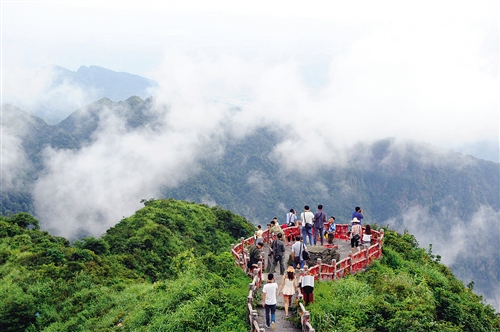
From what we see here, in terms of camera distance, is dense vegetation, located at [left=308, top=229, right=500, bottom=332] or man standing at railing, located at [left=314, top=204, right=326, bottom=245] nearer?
dense vegetation, located at [left=308, top=229, right=500, bottom=332]

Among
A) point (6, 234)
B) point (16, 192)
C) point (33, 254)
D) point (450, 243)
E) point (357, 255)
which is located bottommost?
point (357, 255)

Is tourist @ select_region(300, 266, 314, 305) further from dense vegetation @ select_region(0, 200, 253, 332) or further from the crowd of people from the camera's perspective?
dense vegetation @ select_region(0, 200, 253, 332)

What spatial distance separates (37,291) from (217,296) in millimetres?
18146

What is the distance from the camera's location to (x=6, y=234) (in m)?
46.6

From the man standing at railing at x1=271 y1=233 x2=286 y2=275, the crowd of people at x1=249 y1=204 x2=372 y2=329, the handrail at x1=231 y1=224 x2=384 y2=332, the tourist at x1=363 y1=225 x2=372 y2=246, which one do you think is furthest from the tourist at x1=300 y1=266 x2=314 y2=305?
the tourist at x1=363 y1=225 x2=372 y2=246

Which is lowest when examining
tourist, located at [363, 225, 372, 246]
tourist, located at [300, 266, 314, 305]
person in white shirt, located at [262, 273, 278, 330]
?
person in white shirt, located at [262, 273, 278, 330]

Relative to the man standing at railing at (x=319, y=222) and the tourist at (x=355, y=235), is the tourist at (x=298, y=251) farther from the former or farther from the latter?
the tourist at (x=355, y=235)

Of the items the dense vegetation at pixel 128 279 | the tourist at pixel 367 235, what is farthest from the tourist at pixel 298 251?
the tourist at pixel 367 235

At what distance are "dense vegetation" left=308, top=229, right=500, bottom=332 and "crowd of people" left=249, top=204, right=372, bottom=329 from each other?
123 centimetres

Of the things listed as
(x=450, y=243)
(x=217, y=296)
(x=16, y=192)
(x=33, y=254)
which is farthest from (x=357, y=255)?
(x=450, y=243)

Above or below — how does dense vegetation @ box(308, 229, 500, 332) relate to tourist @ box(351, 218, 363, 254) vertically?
below

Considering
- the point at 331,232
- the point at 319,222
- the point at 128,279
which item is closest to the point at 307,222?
the point at 319,222

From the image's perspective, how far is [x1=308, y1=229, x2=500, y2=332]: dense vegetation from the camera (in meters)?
19.7

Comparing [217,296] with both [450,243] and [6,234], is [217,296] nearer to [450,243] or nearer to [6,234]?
[6,234]
